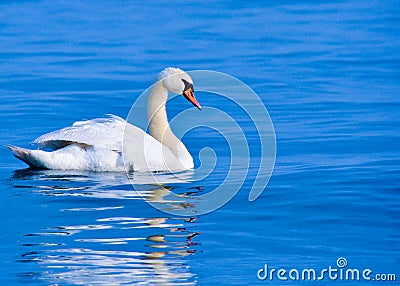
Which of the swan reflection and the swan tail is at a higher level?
the swan tail

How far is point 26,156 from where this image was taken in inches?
444

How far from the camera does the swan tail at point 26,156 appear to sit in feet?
36.7

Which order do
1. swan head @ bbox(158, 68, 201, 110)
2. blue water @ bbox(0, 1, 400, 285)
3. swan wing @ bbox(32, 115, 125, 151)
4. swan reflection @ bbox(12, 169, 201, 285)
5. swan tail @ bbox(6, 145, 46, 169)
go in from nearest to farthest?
swan reflection @ bbox(12, 169, 201, 285)
blue water @ bbox(0, 1, 400, 285)
swan tail @ bbox(6, 145, 46, 169)
swan wing @ bbox(32, 115, 125, 151)
swan head @ bbox(158, 68, 201, 110)

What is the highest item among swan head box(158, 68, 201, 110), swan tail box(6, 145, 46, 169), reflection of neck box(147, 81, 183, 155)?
swan head box(158, 68, 201, 110)

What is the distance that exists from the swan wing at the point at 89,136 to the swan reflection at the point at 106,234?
31cm

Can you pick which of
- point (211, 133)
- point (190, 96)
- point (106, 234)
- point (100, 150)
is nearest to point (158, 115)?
point (190, 96)

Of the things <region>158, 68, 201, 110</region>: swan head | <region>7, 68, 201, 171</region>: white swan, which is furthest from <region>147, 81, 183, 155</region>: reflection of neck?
<region>7, 68, 201, 171</region>: white swan

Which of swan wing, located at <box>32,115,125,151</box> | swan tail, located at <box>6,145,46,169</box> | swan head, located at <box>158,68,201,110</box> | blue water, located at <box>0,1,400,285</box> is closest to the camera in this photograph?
blue water, located at <box>0,1,400,285</box>

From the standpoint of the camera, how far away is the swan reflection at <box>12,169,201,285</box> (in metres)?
7.93

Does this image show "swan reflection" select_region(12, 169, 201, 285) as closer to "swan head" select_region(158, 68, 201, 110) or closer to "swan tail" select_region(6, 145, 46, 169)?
"swan tail" select_region(6, 145, 46, 169)

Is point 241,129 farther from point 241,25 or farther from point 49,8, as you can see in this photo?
point 49,8

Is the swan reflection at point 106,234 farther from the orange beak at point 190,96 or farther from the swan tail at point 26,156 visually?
the orange beak at point 190,96

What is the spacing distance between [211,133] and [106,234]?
4.84 metres

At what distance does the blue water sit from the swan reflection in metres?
0.02
